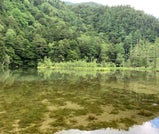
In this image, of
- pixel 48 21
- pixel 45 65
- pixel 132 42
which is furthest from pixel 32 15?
pixel 45 65

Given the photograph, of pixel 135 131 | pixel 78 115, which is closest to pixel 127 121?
pixel 135 131

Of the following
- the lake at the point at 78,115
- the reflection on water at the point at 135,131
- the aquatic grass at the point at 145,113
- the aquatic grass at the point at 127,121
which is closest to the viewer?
the reflection on water at the point at 135,131

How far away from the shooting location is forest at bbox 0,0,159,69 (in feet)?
299

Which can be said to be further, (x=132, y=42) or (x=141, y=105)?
(x=132, y=42)

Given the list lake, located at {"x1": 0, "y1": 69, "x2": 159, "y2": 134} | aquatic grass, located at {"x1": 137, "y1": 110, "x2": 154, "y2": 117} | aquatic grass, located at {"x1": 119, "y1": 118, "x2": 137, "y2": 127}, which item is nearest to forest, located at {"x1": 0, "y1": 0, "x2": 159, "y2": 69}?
lake, located at {"x1": 0, "y1": 69, "x2": 159, "y2": 134}

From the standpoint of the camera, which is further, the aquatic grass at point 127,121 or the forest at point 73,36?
the forest at point 73,36

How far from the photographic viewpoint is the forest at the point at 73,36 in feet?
299

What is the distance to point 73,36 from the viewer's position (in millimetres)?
112188

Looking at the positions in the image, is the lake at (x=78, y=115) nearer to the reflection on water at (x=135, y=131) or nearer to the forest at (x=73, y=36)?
the reflection on water at (x=135, y=131)

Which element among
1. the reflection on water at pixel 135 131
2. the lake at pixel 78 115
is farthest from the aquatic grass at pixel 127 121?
the reflection on water at pixel 135 131

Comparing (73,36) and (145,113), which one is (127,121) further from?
(73,36)

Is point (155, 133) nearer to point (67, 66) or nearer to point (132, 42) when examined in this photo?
point (67, 66)

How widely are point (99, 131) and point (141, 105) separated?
7894 millimetres

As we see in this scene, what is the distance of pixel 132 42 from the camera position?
13838 centimetres
